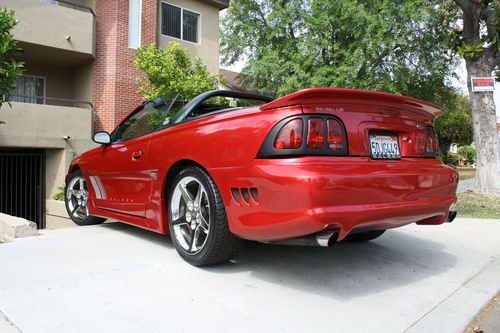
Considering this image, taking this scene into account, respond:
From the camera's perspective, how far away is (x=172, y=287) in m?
2.98

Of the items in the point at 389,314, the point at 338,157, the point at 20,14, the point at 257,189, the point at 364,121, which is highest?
the point at 20,14

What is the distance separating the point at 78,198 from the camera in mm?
5586

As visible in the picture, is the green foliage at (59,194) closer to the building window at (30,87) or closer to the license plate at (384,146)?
the building window at (30,87)

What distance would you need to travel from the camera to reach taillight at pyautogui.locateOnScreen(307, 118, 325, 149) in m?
2.74

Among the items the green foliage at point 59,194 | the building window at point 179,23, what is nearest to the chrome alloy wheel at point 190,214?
the green foliage at point 59,194

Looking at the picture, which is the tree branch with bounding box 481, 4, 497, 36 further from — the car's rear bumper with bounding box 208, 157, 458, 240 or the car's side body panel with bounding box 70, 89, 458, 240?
the car's rear bumper with bounding box 208, 157, 458, 240

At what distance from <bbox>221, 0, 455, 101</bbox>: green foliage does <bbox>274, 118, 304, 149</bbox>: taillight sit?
1487cm

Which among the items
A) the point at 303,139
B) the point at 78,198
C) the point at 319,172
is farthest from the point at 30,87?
the point at 319,172

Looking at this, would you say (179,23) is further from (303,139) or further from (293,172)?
(293,172)

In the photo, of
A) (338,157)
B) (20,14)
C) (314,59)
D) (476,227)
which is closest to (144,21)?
(20,14)

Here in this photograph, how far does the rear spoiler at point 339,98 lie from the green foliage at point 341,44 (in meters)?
14.1

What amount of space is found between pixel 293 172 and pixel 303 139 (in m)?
0.25

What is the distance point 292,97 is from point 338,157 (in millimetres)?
501

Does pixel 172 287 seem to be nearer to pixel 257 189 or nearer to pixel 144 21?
pixel 257 189
